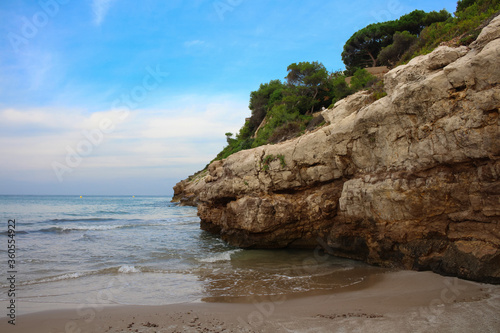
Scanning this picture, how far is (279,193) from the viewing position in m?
11.5

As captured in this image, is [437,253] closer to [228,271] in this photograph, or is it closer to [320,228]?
[320,228]

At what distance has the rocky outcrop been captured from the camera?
21.0 ft

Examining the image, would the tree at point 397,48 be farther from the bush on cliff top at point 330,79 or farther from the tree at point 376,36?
the tree at point 376,36

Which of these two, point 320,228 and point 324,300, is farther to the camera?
point 320,228

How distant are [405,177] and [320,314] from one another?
4334mm

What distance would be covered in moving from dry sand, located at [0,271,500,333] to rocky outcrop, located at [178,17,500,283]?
1.19m

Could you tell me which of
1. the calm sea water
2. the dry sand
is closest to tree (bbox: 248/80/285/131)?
the calm sea water

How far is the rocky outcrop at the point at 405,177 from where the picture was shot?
6395 mm

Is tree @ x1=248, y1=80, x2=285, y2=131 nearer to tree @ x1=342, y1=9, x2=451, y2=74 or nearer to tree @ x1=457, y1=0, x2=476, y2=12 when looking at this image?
tree @ x1=342, y1=9, x2=451, y2=74

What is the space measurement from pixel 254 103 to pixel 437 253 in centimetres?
4243

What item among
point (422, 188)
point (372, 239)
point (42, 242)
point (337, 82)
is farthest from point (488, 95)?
point (337, 82)

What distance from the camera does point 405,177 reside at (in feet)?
25.3

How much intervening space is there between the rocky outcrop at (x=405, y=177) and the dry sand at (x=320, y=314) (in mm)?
1186

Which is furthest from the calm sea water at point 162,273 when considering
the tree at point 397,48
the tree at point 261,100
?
the tree at point 261,100
